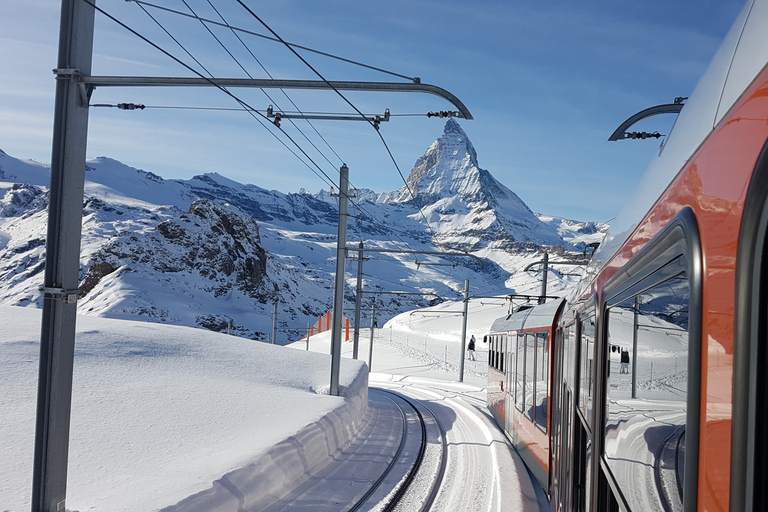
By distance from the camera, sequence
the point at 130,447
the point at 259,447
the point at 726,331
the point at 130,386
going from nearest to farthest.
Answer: the point at 726,331, the point at 130,447, the point at 259,447, the point at 130,386

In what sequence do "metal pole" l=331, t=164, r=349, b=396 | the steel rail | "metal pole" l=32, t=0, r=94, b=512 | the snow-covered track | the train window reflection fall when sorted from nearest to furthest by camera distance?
the train window reflection < "metal pole" l=32, t=0, r=94, b=512 < the steel rail < the snow-covered track < "metal pole" l=331, t=164, r=349, b=396

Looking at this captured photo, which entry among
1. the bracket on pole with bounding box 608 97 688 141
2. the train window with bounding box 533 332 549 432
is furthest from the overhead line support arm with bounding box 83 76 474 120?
the train window with bounding box 533 332 549 432

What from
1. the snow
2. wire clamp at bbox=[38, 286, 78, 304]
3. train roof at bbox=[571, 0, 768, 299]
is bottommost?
the snow

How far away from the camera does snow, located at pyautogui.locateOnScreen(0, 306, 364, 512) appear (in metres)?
7.55

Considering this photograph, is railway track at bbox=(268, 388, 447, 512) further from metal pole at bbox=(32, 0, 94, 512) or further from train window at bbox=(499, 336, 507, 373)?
metal pole at bbox=(32, 0, 94, 512)

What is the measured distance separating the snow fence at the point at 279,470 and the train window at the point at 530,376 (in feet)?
12.3

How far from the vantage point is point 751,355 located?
1.18 m

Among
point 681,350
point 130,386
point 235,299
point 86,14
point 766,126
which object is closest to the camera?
point 766,126

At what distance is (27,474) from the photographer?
7.46 metres

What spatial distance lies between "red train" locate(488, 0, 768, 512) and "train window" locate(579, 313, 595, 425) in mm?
466

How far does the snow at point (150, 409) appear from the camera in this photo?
7555 mm

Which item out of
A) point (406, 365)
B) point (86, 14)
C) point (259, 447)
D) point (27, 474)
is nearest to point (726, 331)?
point (86, 14)

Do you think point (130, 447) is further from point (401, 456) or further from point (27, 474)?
point (401, 456)

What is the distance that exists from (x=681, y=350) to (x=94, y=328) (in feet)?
63.9
